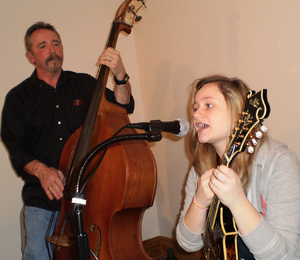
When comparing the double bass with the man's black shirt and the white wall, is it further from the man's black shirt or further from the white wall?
the white wall

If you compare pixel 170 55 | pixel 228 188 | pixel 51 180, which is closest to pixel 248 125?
pixel 228 188

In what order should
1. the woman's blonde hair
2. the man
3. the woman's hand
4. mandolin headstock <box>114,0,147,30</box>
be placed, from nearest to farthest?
the woman's hand → the woman's blonde hair → the man → mandolin headstock <box>114,0,147,30</box>

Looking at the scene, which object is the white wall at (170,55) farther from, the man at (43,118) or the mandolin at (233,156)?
the mandolin at (233,156)

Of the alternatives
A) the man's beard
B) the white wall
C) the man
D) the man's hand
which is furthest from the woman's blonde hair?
the man's beard

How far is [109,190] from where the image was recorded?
4.65ft

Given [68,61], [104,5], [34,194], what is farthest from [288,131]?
[104,5]

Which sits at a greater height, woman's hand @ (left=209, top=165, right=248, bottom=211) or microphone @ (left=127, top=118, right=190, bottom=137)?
microphone @ (left=127, top=118, right=190, bottom=137)

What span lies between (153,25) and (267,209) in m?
2.11

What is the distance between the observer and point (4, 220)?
2.24 m

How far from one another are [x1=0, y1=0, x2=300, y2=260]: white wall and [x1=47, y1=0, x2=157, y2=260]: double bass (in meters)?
0.86

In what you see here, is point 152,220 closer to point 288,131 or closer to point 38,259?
point 38,259

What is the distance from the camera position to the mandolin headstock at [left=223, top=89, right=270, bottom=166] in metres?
Result: 0.92

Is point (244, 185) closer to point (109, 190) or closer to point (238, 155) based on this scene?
point (238, 155)

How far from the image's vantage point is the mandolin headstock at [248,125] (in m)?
0.92
